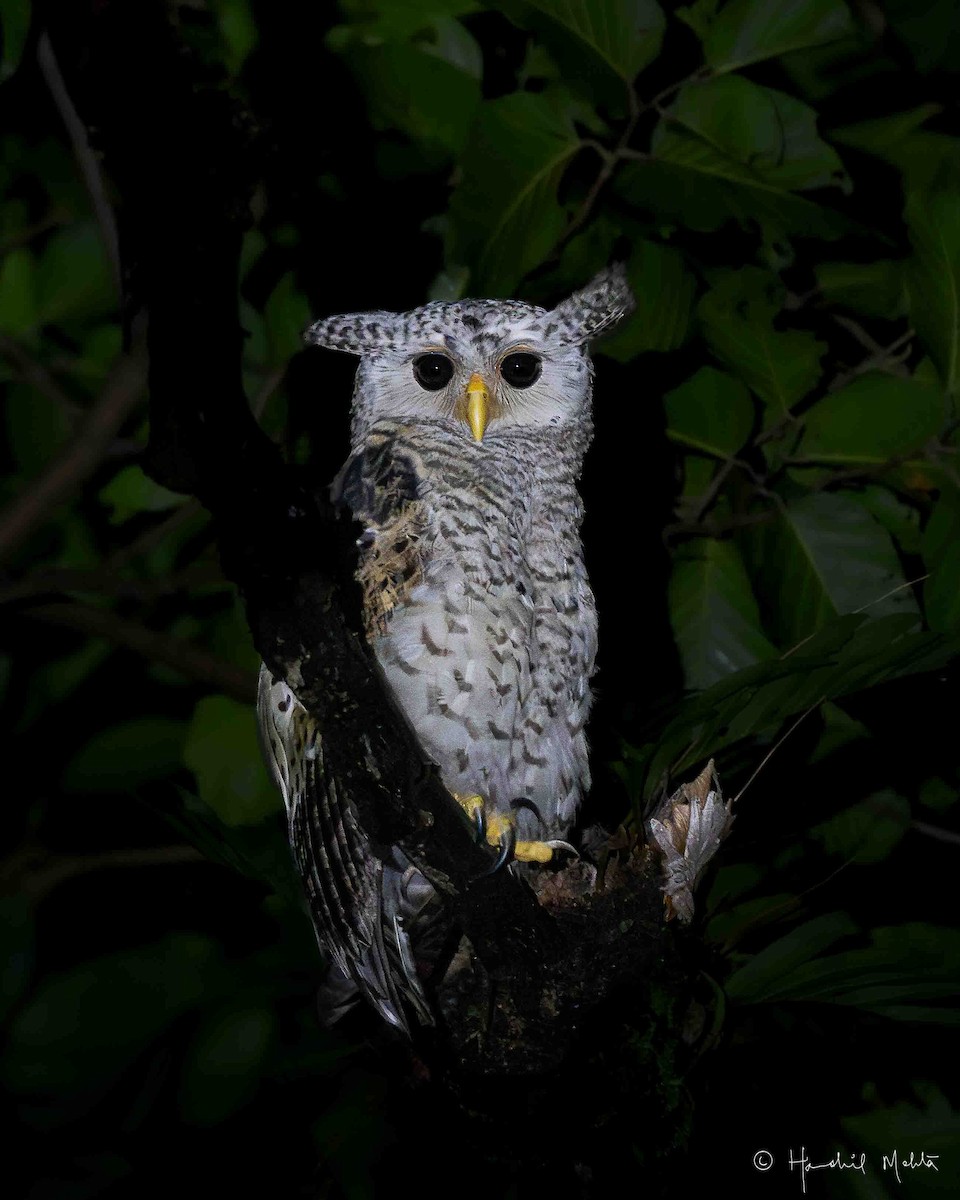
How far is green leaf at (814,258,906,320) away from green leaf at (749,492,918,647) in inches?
9.9

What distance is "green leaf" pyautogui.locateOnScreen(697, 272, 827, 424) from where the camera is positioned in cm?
117

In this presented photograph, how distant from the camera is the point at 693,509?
130cm

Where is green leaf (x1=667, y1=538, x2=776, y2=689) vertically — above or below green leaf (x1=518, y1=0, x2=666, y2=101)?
below

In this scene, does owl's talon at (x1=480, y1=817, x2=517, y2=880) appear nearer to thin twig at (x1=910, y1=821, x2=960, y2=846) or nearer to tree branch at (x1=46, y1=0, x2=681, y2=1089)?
tree branch at (x1=46, y1=0, x2=681, y2=1089)

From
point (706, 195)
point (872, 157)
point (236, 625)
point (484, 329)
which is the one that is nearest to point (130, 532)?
point (236, 625)

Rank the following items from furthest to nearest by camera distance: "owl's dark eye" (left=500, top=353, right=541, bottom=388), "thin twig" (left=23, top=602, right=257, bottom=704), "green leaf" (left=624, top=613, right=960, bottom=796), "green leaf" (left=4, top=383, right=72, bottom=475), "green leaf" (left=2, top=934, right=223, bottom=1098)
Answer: "green leaf" (left=4, top=383, right=72, bottom=475) < "thin twig" (left=23, top=602, right=257, bottom=704) < "owl's dark eye" (left=500, top=353, right=541, bottom=388) < "green leaf" (left=2, top=934, right=223, bottom=1098) < "green leaf" (left=624, top=613, right=960, bottom=796)

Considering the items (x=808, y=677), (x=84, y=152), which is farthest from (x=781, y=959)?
(x=84, y=152)

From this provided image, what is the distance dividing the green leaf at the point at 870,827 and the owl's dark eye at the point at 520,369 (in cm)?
58

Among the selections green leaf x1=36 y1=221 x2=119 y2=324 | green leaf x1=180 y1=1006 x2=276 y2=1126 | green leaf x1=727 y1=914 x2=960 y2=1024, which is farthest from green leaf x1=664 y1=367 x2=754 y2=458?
green leaf x1=180 y1=1006 x2=276 y2=1126

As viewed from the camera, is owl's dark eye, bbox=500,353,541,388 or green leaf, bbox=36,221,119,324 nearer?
owl's dark eye, bbox=500,353,541,388

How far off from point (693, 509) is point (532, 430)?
0.96ft

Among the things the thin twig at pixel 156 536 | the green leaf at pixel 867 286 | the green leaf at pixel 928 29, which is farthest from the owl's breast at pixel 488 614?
the green leaf at pixel 928 29

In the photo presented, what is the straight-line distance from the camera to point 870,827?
1.16 meters

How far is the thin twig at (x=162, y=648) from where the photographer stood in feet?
3.81
